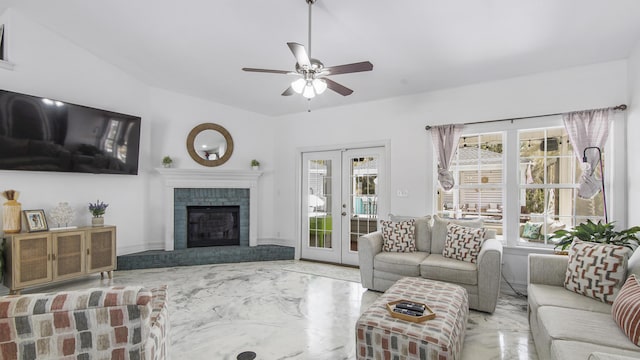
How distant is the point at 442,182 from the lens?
4.42 meters

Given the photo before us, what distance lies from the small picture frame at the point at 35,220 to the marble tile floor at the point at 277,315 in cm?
88

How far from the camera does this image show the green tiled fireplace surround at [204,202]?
5398 mm

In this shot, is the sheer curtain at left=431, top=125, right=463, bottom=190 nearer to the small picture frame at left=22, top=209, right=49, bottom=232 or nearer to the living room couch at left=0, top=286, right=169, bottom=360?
the living room couch at left=0, top=286, right=169, bottom=360

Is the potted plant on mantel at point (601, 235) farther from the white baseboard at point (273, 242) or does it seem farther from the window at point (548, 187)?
the white baseboard at point (273, 242)

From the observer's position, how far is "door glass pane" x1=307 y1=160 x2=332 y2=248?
18.5 ft

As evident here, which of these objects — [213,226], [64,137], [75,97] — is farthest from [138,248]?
[75,97]

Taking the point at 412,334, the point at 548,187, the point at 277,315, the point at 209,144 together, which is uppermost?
the point at 209,144

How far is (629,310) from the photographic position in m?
1.87

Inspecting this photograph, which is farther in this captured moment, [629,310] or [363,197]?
[363,197]

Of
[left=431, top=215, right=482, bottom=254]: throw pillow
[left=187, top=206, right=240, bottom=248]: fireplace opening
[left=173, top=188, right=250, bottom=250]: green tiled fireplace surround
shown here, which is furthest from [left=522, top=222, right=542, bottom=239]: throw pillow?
[left=187, top=206, right=240, bottom=248]: fireplace opening

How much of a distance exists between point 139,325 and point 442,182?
13.0 feet

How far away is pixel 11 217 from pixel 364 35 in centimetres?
448

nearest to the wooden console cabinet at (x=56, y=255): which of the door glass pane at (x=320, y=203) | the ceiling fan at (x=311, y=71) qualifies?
the door glass pane at (x=320, y=203)

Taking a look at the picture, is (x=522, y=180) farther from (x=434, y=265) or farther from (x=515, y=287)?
(x=434, y=265)
